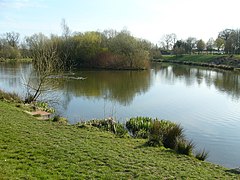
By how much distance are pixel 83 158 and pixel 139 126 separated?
703cm

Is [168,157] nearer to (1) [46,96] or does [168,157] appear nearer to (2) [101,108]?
(2) [101,108]

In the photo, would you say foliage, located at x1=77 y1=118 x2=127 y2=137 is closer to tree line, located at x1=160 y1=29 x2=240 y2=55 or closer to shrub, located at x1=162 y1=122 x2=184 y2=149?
shrub, located at x1=162 y1=122 x2=184 y2=149

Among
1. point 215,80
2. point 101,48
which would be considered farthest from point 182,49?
point 215,80

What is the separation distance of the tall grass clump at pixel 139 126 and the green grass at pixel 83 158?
81.0 inches

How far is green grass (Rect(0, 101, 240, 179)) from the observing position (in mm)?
6762

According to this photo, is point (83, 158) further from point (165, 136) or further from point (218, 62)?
point (218, 62)

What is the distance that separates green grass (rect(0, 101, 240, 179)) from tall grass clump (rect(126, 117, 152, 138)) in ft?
6.75

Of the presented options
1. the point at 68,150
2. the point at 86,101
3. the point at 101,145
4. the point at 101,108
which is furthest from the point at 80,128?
the point at 86,101

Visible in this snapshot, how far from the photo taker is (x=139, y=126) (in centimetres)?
1468

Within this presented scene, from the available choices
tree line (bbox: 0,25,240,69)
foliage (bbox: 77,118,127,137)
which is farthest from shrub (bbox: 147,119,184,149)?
tree line (bbox: 0,25,240,69)

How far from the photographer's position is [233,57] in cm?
7050

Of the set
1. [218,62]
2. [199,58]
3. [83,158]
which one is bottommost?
[83,158]

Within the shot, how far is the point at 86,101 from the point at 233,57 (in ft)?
189

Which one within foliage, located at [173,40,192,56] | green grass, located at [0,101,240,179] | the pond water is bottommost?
the pond water
